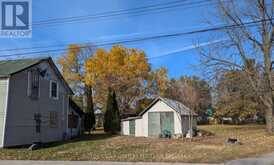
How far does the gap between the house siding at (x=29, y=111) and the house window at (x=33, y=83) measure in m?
0.30

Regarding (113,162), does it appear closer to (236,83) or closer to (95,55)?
(236,83)

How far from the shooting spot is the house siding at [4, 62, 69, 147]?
66.0 ft

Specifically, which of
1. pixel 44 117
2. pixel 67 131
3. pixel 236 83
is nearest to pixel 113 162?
pixel 44 117

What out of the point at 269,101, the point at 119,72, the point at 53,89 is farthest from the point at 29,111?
the point at 119,72

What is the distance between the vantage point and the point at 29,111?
21.7 metres

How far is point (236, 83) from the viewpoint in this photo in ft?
100

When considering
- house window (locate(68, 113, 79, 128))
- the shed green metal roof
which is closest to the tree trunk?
house window (locate(68, 113, 79, 128))

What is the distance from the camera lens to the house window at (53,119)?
2470cm

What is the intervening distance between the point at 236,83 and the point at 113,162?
68.8ft

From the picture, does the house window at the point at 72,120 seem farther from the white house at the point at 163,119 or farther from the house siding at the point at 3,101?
the house siding at the point at 3,101

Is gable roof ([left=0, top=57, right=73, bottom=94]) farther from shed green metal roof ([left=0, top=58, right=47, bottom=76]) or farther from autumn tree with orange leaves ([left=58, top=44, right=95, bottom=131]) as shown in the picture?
autumn tree with orange leaves ([left=58, top=44, right=95, bottom=131])

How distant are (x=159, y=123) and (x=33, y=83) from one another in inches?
514

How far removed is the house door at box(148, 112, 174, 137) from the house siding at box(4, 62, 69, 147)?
8650mm

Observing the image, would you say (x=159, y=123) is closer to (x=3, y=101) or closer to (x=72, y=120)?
(x=72, y=120)
